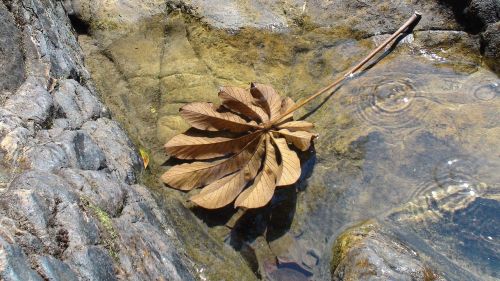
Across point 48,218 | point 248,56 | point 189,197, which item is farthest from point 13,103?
point 248,56

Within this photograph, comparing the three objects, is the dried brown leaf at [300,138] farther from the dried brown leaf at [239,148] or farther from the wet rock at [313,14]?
the wet rock at [313,14]

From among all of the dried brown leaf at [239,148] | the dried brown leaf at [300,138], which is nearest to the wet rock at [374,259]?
the dried brown leaf at [239,148]

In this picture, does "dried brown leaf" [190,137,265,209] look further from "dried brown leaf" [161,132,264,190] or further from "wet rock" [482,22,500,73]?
"wet rock" [482,22,500,73]

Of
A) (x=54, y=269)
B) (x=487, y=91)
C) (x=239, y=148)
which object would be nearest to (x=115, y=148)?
(x=239, y=148)

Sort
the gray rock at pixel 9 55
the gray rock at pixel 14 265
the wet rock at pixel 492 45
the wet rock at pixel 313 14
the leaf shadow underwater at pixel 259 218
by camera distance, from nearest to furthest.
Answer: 1. the gray rock at pixel 14 265
2. the gray rock at pixel 9 55
3. the leaf shadow underwater at pixel 259 218
4. the wet rock at pixel 492 45
5. the wet rock at pixel 313 14

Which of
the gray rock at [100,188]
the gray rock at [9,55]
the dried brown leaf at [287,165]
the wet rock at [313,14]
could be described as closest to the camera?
the gray rock at [100,188]

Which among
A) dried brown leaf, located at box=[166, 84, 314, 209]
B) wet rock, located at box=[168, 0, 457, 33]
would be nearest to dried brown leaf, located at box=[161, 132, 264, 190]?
dried brown leaf, located at box=[166, 84, 314, 209]

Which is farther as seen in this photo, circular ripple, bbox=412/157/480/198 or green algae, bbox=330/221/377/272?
circular ripple, bbox=412/157/480/198
